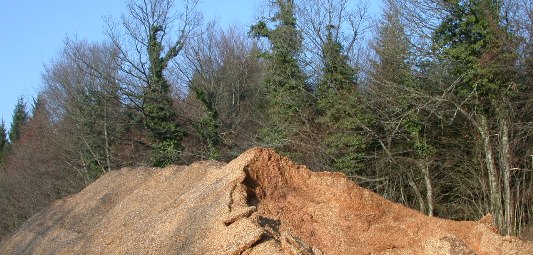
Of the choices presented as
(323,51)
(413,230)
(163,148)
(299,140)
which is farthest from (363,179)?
(413,230)

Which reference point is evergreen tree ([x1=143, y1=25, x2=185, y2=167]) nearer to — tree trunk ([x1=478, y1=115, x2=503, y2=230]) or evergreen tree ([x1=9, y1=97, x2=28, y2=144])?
tree trunk ([x1=478, y1=115, x2=503, y2=230])

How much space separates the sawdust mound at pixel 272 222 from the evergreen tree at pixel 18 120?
173ft

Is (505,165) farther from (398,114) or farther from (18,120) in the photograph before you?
(18,120)

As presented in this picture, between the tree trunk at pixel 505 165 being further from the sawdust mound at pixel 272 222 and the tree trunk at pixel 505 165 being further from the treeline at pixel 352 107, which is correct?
the sawdust mound at pixel 272 222

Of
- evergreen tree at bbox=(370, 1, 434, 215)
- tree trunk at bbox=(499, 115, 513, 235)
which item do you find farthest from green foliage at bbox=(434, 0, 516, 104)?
evergreen tree at bbox=(370, 1, 434, 215)

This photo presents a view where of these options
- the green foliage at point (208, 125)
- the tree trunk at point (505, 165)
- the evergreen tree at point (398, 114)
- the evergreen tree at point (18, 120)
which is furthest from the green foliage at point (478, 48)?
the evergreen tree at point (18, 120)

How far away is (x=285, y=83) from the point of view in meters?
25.9

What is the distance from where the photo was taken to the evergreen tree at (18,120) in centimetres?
6203

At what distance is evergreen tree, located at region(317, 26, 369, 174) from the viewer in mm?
22125

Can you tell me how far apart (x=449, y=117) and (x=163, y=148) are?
44.7ft

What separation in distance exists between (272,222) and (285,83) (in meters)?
17.2

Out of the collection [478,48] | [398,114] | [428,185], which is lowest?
[428,185]

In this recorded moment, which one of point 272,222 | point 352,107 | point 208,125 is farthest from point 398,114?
point 272,222

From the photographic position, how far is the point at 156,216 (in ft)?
37.2
